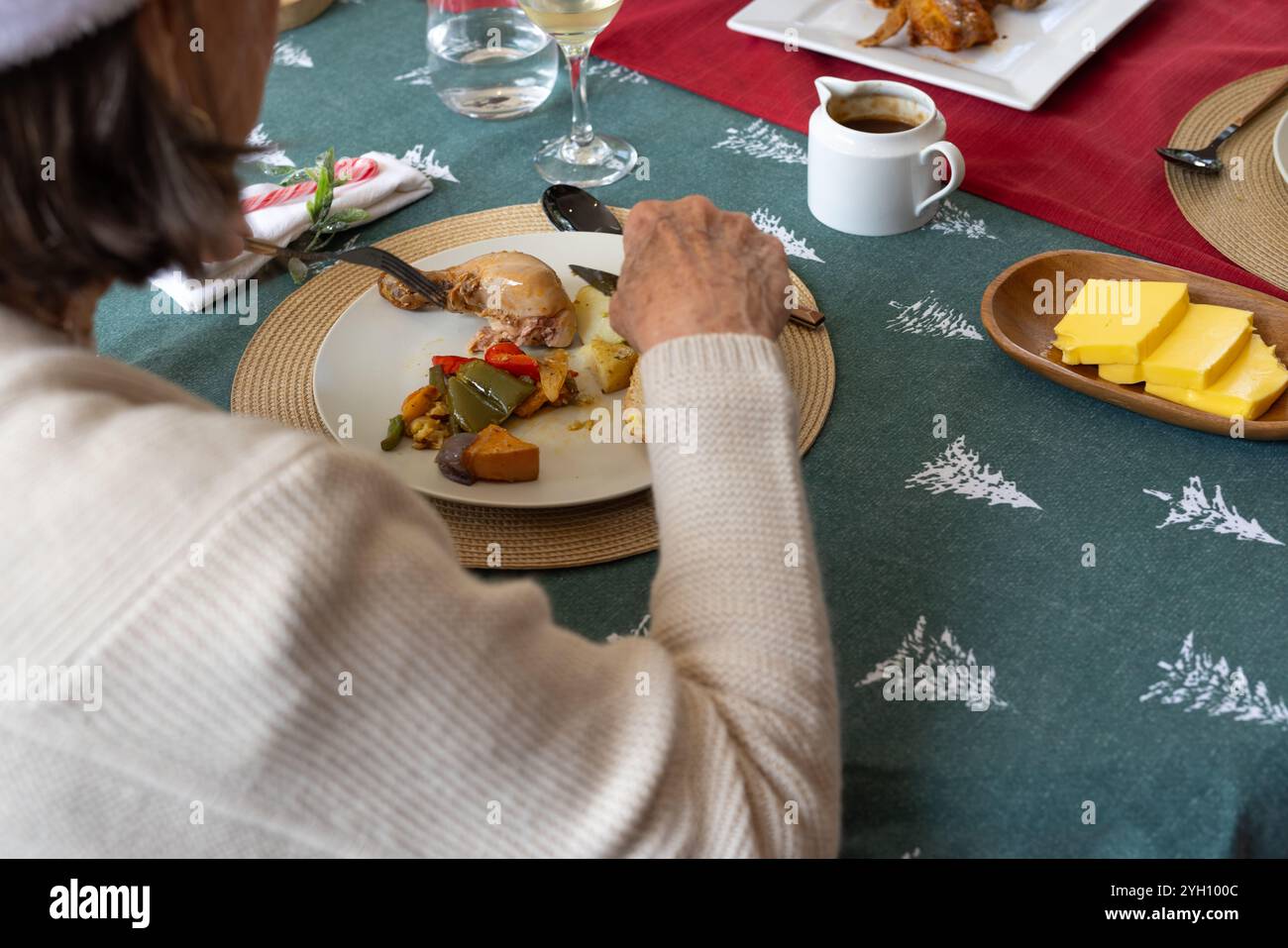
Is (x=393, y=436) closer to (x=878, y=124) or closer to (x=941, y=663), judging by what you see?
(x=941, y=663)

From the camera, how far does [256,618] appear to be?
0.54 meters

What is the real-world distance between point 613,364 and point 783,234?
0.33m

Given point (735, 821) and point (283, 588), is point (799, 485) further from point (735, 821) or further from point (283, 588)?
point (283, 588)

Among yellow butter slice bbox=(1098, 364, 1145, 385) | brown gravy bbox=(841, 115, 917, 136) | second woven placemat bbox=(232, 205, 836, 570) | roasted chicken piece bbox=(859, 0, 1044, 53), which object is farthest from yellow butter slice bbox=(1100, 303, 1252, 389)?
roasted chicken piece bbox=(859, 0, 1044, 53)

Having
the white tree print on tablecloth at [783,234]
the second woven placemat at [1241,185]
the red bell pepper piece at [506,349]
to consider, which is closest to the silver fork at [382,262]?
the red bell pepper piece at [506,349]

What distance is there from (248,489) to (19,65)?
9.8 inches

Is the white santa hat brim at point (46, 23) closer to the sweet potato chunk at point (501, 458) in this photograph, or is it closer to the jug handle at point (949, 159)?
the sweet potato chunk at point (501, 458)

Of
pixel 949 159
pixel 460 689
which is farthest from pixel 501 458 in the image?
pixel 949 159

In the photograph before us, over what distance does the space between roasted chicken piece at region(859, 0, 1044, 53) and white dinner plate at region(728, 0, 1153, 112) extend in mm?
12

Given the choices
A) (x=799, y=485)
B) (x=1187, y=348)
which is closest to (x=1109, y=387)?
(x=1187, y=348)

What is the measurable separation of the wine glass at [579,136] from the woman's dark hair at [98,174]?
0.69 meters

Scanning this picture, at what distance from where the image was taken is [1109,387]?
1010mm

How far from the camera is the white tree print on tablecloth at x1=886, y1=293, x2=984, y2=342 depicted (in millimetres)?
1128
